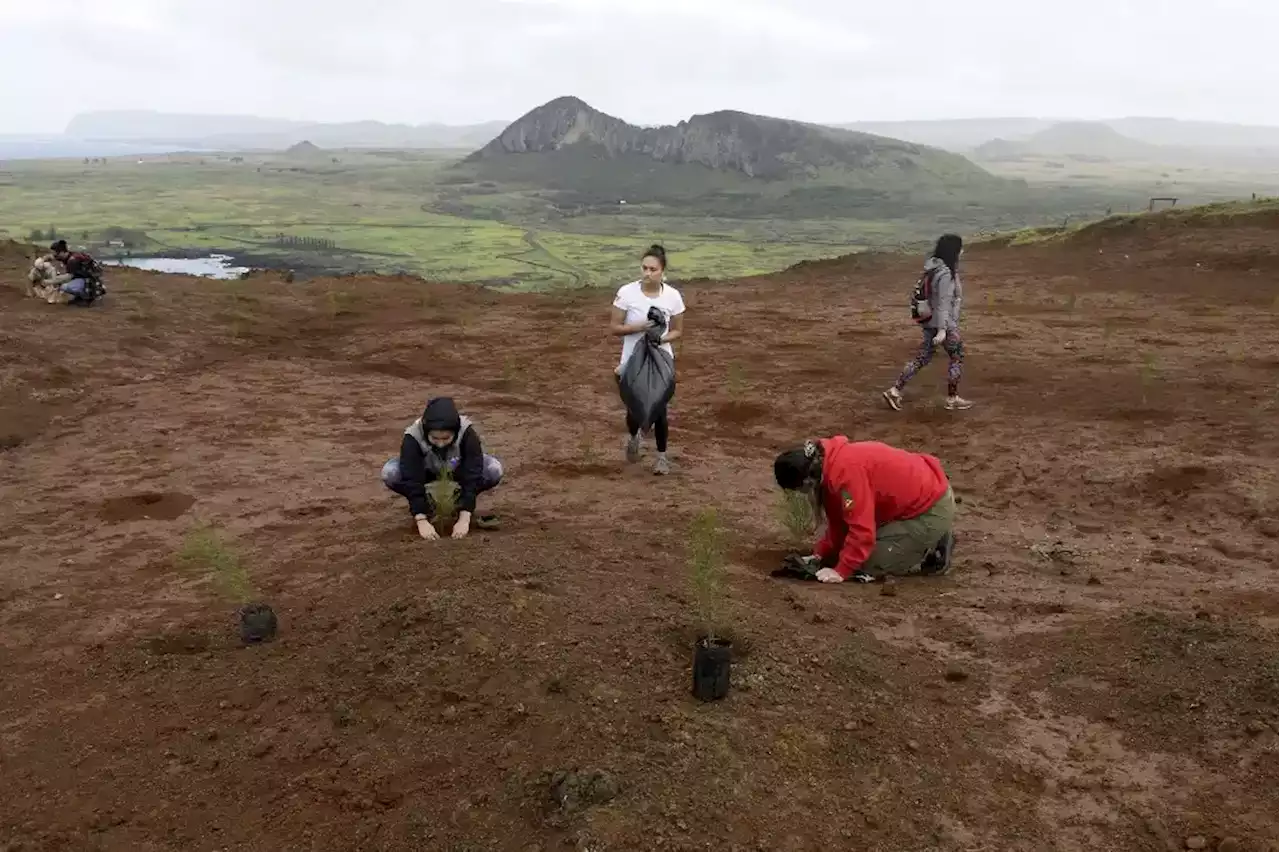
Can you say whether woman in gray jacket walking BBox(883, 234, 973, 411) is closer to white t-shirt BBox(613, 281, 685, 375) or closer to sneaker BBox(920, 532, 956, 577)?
white t-shirt BBox(613, 281, 685, 375)

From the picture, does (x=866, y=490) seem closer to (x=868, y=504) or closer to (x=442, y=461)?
(x=868, y=504)

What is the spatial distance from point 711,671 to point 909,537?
1.89 m

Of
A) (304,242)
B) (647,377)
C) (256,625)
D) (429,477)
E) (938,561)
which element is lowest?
(256,625)

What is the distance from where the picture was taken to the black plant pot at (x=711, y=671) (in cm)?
337

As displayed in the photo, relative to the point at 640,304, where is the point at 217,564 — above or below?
below

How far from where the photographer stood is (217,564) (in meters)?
4.46

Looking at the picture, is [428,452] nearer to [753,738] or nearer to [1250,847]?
[753,738]

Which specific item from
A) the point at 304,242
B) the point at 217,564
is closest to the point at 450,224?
the point at 304,242

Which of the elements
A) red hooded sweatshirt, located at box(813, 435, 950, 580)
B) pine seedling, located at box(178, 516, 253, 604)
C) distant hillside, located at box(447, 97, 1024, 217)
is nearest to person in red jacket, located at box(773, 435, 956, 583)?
red hooded sweatshirt, located at box(813, 435, 950, 580)

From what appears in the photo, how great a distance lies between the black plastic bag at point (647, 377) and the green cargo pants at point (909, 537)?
2.14 meters

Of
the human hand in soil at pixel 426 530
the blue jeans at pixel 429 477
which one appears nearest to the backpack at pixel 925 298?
the blue jeans at pixel 429 477

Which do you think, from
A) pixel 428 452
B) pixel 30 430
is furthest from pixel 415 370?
pixel 428 452

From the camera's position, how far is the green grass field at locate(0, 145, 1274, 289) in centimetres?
4666

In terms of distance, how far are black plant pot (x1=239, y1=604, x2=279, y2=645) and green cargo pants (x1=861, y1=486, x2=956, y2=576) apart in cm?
308
